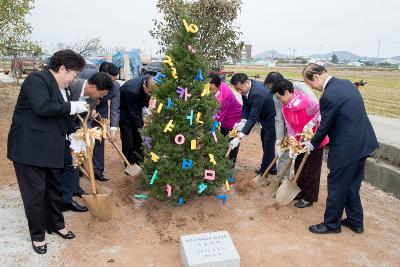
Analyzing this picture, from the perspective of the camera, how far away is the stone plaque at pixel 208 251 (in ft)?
10.6

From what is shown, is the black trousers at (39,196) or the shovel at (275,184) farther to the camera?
the shovel at (275,184)

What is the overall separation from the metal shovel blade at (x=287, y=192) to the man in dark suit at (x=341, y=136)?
723 millimetres

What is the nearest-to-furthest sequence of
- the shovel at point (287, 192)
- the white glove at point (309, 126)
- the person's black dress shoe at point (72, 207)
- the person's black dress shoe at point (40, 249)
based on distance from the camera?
the person's black dress shoe at point (40, 249)
the person's black dress shoe at point (72, 207)
the white glove at point (309, 126)
the shovel at point (287, 192)

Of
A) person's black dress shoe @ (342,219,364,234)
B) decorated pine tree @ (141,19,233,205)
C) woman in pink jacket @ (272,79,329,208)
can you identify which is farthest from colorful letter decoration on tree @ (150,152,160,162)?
person's black dress shoe @ (342,219,364,234)

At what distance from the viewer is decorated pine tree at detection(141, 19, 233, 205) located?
4176 mm

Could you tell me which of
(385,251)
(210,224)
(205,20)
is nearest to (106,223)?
(210,224)

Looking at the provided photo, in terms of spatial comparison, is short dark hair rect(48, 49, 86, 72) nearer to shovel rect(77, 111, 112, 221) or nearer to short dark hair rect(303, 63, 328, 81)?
shovel rect(77, 111, 112, 221)

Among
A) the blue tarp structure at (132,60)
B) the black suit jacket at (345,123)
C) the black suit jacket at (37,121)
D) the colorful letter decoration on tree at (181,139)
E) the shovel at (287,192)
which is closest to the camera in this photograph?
the black suit jacket at (37,121)

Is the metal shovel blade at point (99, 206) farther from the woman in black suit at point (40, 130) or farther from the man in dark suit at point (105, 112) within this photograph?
the man in dark suit at point (105, 112)

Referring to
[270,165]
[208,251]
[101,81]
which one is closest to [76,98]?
[101,81]

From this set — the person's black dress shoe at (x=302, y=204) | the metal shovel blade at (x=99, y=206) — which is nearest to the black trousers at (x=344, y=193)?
the person's black dress shoe at (x=302, y=204)

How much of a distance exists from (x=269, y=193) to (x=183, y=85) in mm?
2084

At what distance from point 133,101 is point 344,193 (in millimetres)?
3083

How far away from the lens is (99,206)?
4098mm
